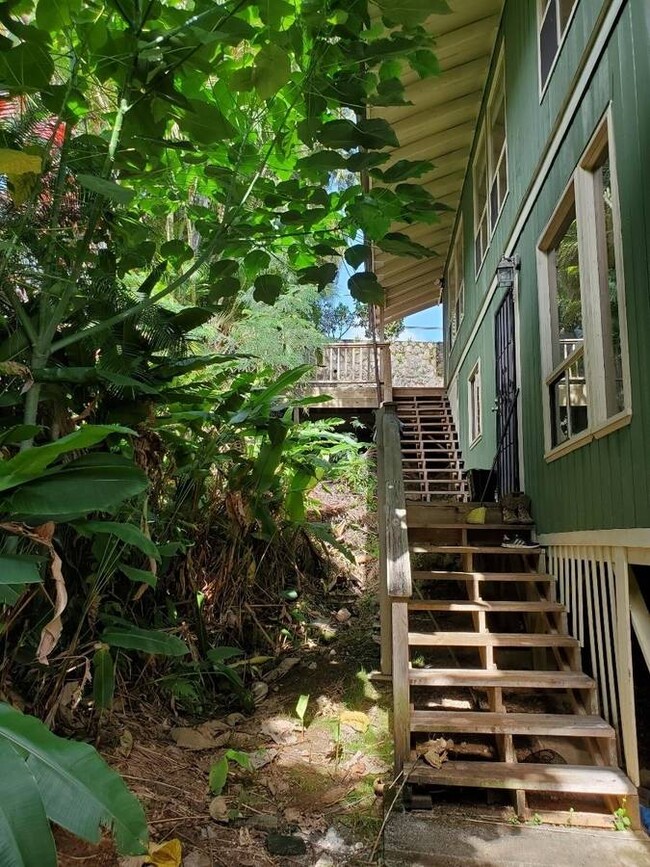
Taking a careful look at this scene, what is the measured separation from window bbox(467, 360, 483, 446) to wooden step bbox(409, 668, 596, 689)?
501 cm

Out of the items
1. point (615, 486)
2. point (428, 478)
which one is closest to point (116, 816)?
point (615, 486)

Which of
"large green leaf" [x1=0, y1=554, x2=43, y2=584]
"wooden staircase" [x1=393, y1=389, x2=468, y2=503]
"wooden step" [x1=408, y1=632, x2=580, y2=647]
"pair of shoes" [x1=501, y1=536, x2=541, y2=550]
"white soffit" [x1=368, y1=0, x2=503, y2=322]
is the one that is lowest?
"wooden step" [x1=408, y1=632, x2=580, y2=647]

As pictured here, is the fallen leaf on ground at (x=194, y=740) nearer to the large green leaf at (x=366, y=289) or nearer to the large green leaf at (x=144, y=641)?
the large green leaf at (x=144, y=641)

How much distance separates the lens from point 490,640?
12.1 ft

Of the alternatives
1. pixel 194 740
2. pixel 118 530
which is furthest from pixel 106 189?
pixel 194 740

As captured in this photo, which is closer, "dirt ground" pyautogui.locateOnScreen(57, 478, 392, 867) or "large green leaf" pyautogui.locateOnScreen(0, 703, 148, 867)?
"large green leaf" pyautogui.locateOnScreen(0, 703, 148, 867)

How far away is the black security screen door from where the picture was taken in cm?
592

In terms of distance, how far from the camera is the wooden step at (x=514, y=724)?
304 centimetres

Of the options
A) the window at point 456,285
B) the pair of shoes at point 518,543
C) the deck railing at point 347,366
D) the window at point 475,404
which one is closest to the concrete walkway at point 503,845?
the pair of shoes at point 518,543

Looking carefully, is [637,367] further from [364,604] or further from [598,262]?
[364,604]

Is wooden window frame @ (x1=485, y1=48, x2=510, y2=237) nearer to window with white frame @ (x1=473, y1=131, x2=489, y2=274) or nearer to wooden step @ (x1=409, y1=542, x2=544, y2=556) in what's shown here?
window with white frame @ (x1=473, y1=131, x2=489, y2=274)

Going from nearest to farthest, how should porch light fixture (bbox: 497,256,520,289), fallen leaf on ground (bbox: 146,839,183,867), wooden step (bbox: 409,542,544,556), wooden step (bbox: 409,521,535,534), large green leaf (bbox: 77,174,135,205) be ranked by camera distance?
large green leaf (bbox: 77,174,135,205) → fallen leaf on ground (bbox: 146,839,183,867) → wooden step (bbox: 409,542,544,556) → wooden step (bbox: 409,521,535,534) → porch light fixture (bbox: 497,256,520,289)

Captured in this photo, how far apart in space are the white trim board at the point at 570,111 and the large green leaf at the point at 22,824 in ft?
14.6

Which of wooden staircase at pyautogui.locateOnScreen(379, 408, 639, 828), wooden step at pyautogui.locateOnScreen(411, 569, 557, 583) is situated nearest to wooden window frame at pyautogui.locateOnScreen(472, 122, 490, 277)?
wooden staircase at pyautogui.locateOnScreen(379, 408, 639, 828)
